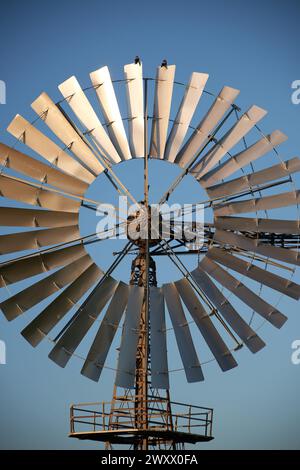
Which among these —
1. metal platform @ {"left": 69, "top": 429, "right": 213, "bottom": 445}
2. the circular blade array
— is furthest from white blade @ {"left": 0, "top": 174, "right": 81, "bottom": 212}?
metal platform @ {"left": 69, "top": 429, "right": 213, "bottom": 445}

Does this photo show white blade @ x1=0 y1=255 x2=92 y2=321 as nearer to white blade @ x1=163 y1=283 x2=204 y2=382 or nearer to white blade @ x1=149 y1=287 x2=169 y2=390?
white blade @ x1=149 y1=287 x2=169 y2=390

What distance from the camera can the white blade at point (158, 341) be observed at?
16.1m

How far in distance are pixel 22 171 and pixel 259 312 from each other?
512 centimetres

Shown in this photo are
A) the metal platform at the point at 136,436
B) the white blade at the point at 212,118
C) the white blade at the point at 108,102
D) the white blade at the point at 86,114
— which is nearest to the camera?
the metal platform at the point at 136,436

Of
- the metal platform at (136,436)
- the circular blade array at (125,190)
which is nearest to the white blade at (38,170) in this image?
the circular blade array at (125,190)

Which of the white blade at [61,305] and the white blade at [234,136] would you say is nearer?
the white blade at [61,305]

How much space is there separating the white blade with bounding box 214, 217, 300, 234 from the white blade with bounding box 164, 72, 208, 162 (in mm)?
1816

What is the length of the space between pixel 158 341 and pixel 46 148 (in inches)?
163

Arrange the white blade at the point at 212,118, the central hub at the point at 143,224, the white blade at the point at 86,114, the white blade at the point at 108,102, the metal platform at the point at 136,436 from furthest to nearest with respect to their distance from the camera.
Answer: the white blade at the point at 212,118, the white blade at the point at 108,102, the white blade at the point at 86,114, the central hub at the point at 143,224, the metal platform at the point at 136,436

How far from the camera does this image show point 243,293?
16906mm

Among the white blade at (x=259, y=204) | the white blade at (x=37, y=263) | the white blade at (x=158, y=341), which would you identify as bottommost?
the white blade at (x=158, y=341)

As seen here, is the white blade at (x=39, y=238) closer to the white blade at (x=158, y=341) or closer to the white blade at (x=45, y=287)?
the white blade at (x=45, y=287)

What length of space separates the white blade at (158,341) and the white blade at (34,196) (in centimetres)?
221

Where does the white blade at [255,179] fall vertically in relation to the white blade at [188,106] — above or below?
below
